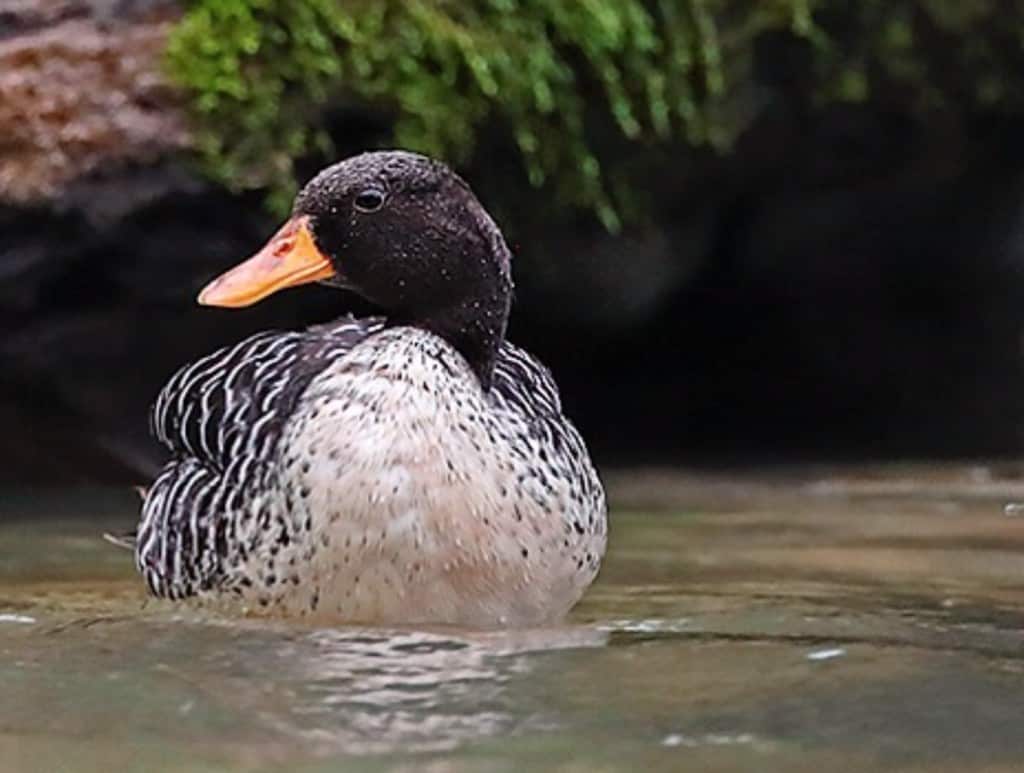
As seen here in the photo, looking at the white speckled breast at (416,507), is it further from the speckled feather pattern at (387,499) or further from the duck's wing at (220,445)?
the duck's wing at (220,445)

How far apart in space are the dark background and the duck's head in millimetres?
2509

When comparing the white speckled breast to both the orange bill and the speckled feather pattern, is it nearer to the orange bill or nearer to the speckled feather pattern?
the speckled feather pattern

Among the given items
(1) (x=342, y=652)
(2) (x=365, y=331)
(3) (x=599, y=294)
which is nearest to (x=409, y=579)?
→ (1) (x=342, y=652)

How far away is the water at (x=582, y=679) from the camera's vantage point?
2.51 metres

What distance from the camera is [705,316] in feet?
33.2

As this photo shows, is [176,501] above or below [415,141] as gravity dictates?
below

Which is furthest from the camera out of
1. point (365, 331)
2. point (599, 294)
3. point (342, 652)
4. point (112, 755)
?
point (599, 294)

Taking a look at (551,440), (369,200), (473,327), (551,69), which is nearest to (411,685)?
(551,440)

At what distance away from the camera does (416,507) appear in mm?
3834

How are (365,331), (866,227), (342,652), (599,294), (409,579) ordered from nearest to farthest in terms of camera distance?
(342,652), (409,579), (365,331), (599,294), (866,227)

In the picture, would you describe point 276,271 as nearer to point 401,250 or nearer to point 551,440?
point 401,250

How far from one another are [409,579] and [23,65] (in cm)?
341

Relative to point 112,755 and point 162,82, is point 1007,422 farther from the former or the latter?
point 112,755

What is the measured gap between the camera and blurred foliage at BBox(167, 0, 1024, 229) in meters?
6.74
